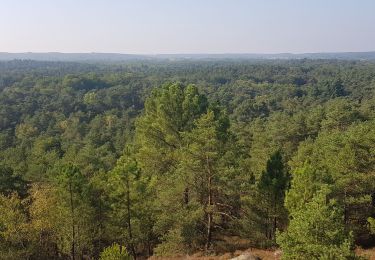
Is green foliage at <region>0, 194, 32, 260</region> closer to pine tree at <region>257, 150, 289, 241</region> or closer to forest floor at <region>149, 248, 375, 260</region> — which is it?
forest floor at <region>149, 248, 375, 260</region>

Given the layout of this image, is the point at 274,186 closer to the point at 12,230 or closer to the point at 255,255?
the point at 255,255

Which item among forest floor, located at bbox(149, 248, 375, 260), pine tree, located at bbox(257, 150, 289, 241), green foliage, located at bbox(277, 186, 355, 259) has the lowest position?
forest floor, located at bbox(149, 248, 375, 260)

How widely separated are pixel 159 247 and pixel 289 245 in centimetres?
1001

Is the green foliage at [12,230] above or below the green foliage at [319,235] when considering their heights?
Result: below

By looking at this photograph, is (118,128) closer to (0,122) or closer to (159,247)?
(0,122)

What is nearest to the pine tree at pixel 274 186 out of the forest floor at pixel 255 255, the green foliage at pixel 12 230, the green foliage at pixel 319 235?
the forest floor at pixel 255 255

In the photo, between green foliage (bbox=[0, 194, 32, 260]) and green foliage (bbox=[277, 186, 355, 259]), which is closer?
green foliage (bbox=[277, 186, 355, 259])

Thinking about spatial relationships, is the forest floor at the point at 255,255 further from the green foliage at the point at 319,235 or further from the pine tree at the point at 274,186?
the green foliage at the point at 319,235

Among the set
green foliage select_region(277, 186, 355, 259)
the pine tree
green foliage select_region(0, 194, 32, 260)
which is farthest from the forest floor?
green foliage select_region(0, 194, 32, 260)

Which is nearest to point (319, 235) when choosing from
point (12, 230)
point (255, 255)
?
point (255, 255)

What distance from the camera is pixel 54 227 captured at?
24.2 m

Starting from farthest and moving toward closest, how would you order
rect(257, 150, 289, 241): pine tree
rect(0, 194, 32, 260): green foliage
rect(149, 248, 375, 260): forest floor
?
1. rect(0, 194, 32, 260): green foliage
2. rect(257, 150, 289, 241): pine tree
3. rect(149, 248, 375, 260): forest floor

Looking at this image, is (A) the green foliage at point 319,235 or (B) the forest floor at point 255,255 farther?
(B) the forest floor at point 255,255

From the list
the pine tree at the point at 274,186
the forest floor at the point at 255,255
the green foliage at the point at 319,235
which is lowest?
the forest floor at the point at 255,255
